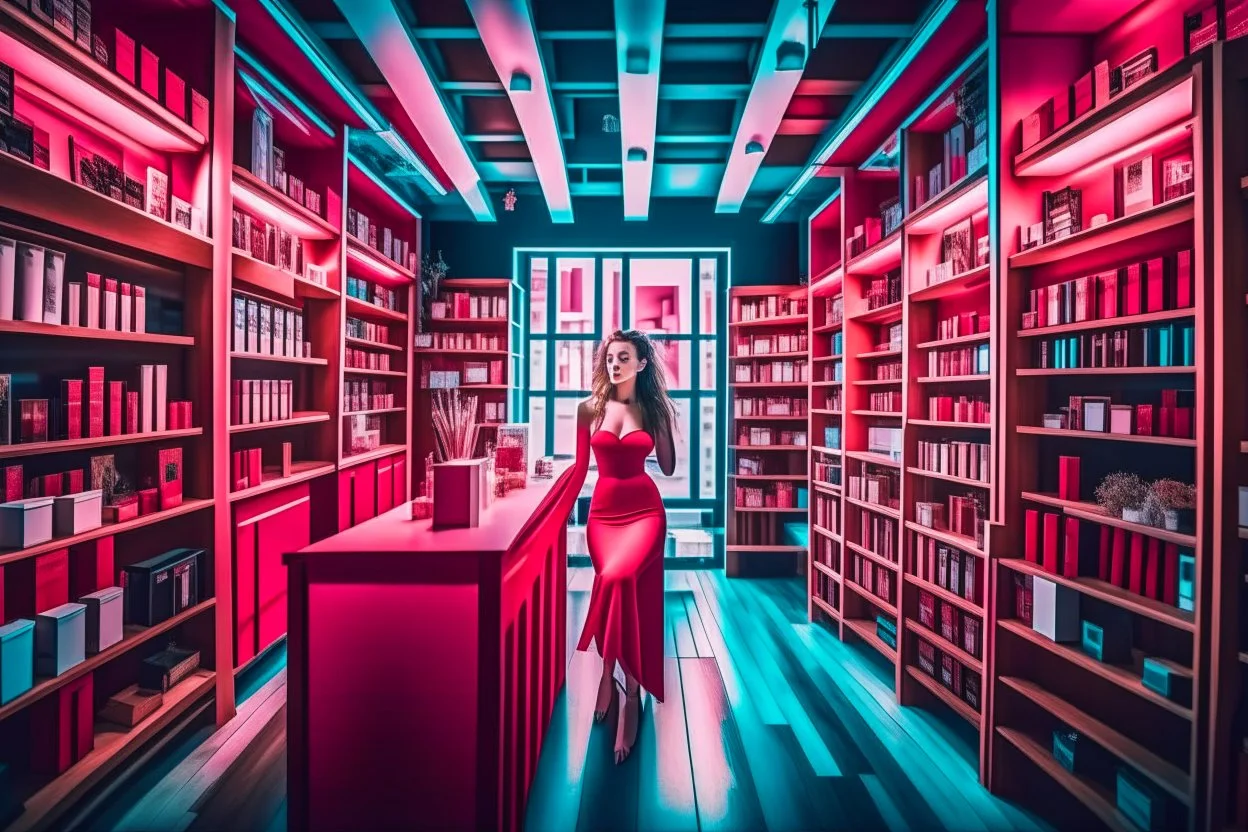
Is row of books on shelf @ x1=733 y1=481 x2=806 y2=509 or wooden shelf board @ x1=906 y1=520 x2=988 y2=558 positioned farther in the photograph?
row of books on shelf @ x1=733 y1=481 x2=806 y2=509

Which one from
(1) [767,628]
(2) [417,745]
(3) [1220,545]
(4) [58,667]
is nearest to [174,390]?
(4) [58,667]

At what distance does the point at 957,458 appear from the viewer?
3.05 m

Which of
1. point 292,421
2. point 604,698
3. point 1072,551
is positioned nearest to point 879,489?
point 1072,551

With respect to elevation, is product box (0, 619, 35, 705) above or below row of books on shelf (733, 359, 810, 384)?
below

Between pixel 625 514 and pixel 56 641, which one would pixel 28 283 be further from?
pixel 625 514

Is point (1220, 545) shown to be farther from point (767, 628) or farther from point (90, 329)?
point (90, 329)

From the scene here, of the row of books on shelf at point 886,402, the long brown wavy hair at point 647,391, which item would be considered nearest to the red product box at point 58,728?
the long brown wavy hair at point 647,391

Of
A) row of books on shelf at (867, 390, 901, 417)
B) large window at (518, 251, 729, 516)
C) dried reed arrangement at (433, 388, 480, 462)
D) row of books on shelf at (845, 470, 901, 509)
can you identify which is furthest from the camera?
large window at (518, 251, 729, 516)

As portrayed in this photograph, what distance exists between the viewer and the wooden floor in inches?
86.4

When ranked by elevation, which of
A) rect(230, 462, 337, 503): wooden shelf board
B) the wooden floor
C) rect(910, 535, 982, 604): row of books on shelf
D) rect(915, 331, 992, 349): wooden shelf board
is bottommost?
the wooden floor

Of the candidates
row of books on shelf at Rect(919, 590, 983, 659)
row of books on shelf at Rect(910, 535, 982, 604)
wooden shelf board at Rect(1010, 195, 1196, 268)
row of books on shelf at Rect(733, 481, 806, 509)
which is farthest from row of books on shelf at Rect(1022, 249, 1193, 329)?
row of books on shelf at Rect(733, 481, 806, 509)

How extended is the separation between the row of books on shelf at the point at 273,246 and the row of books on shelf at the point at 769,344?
3769mm

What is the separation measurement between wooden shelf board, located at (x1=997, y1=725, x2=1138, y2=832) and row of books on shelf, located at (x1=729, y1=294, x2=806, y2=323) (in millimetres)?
3957

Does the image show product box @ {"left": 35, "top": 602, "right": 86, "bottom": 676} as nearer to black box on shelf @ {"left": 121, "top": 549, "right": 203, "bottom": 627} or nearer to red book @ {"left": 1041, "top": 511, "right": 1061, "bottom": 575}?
black box on shelf @ {"left": 121, "top": 549, "right": 203, "bottom": 627}
